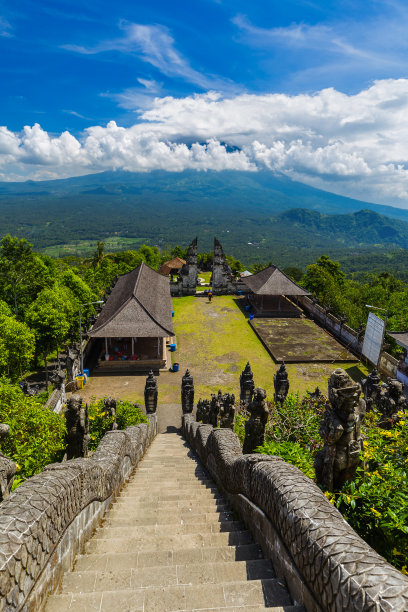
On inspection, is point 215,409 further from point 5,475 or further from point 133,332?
point 133,332

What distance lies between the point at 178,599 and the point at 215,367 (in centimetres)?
2226

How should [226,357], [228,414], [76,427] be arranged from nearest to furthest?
1. [76,427]
2. [228,414]
3. [226,357]

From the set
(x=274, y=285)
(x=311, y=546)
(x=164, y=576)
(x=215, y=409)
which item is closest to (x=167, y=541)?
(x=164, y=576)

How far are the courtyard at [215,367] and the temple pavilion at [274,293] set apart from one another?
3.30 metres

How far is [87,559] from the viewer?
4.36 m

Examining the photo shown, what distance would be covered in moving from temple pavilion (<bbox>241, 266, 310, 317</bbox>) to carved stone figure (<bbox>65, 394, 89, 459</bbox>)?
30.6 m

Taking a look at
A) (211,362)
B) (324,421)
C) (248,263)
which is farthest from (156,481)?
(248,263)

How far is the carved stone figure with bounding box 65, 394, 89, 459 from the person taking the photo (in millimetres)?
7848

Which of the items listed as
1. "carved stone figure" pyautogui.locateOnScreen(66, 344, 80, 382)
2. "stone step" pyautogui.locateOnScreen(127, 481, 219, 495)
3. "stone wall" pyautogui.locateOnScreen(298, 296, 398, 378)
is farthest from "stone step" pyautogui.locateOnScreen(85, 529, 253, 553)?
"stone wall" pyautogui.locateOnScreen(298, 296, 398, 378)

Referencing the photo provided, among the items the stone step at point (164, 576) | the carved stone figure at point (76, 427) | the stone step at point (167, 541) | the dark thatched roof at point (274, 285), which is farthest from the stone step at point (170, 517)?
the dark thatched roof at point (274, 285)

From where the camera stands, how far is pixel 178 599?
3416 millimetres

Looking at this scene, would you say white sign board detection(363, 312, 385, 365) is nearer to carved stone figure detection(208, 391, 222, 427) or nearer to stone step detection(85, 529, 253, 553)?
carved stone figure detection(208, 391, 222, 427)

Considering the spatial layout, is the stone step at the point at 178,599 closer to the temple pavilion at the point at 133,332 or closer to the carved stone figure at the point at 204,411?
the carved stone figure at the point at 204,411

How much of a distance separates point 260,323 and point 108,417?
25981 mm
